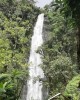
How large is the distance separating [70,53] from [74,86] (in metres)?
18.8

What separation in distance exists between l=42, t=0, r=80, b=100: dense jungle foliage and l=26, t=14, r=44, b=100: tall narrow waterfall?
112 cm

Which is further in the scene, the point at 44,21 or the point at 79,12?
the point at 44,21

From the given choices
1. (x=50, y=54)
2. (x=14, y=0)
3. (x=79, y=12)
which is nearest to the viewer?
(x=79, y=12)

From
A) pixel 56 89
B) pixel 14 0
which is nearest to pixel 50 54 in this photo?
pixel 56 89

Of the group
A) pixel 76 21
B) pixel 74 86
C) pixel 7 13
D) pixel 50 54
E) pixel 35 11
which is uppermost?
pixel 35 11

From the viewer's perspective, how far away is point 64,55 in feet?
87.1

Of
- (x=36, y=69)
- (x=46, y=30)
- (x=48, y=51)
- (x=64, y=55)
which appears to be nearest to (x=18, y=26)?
(x=48, y=51)

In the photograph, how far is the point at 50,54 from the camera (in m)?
26.9

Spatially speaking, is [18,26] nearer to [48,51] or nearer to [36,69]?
[48,51]

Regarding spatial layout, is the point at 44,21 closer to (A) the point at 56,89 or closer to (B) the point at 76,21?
(A) the point at 56,89

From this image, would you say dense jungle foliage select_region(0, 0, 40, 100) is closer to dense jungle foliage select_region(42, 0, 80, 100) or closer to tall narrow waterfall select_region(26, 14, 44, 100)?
tall narrow waterfall select_region(26, 14, 44, 100)

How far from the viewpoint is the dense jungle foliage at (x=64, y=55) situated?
9864 millimetres

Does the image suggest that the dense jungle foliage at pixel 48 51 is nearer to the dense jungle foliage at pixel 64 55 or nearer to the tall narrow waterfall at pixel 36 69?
the dense jungle foliage at pixel 64 55

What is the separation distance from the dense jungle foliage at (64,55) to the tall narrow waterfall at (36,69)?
3.67 ft
